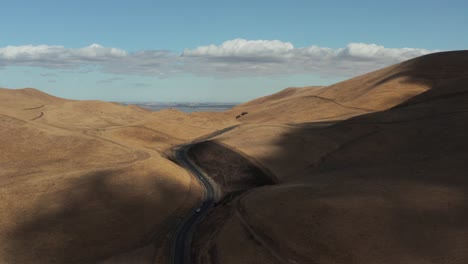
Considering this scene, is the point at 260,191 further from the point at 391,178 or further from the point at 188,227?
the point at 391,178

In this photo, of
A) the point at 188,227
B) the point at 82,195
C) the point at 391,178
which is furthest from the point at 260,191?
the point at 82,195

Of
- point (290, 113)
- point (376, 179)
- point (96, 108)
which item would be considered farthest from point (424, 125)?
point (96, 108)

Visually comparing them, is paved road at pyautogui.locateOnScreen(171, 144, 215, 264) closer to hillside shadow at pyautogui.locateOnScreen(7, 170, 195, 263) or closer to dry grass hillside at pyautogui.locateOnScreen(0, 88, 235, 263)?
dry grass hillside at pyautogui.locateOnScreen(0, 88, 235, 263)

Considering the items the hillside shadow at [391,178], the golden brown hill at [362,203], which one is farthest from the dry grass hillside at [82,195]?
the hillside shadow at [391,178]

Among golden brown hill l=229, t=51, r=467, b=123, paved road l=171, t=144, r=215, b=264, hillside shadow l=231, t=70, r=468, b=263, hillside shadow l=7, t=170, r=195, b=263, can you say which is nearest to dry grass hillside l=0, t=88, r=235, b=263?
hillside shadow l=7, t=170, r=195, b=263

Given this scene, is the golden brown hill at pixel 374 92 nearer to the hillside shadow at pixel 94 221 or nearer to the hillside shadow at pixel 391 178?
the hillside shadow at pixel 391 178

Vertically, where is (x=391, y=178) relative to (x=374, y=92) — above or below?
below
